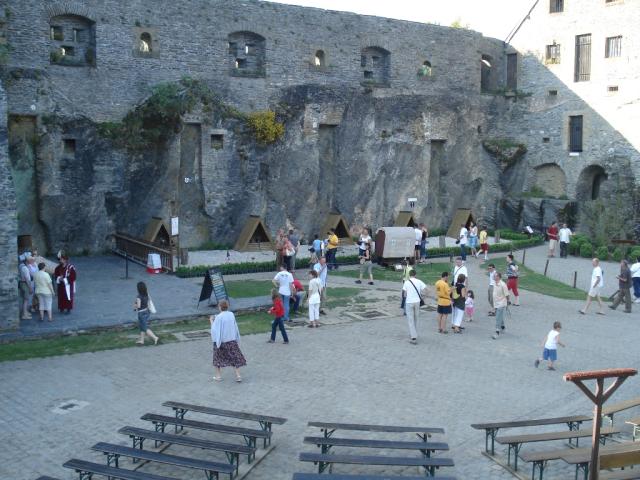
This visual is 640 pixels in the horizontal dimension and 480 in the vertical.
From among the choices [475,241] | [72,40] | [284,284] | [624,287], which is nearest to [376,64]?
[475,241]

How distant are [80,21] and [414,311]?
54.9 ft

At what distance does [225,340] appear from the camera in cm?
1323

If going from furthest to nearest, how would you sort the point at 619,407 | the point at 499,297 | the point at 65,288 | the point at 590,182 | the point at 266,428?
the point at 590,182 → the point at 65,288 → the point at 499,297 → the point at 619,407 → the point at 266,428

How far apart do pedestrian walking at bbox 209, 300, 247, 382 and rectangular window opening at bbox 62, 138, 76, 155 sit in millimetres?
14011

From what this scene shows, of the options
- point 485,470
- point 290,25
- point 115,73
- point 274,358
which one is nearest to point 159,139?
point 115,73

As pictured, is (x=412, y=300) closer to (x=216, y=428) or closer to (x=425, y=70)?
(x=216, y=428)

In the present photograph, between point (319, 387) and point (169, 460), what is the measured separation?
175 inches

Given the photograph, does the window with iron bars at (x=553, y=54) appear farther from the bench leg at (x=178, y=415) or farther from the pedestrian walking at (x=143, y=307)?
the bench leg at (x=178, y=415)

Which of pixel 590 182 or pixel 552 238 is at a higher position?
pixel 590 182

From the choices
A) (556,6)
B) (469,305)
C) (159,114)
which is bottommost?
(469,305)

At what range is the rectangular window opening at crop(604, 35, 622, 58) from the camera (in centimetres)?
3209

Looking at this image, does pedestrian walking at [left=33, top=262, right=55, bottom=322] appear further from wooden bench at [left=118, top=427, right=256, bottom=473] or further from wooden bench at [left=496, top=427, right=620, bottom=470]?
wooden bench at [left=496, top=427, right=620, bottom=470]

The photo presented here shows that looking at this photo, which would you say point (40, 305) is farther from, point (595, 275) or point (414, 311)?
point (595, 275)

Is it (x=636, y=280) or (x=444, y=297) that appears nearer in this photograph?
(x=444, y=297)
